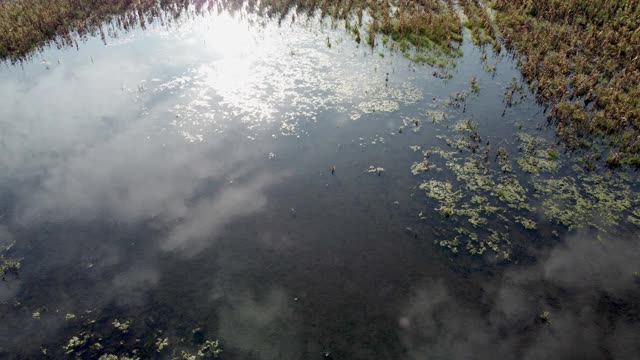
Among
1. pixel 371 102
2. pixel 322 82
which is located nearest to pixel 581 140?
pixel 371 102

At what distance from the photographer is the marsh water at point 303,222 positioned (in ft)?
33.9

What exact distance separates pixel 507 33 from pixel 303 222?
797 inches

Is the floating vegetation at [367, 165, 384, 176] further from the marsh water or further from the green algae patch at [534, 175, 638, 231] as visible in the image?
the green algae patch at [534, 175, 638, 231]

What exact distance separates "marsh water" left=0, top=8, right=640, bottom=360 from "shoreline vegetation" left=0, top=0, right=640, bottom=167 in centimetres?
158

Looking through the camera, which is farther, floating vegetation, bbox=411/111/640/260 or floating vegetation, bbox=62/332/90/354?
floating vegetation, bbox=411/111/640/260

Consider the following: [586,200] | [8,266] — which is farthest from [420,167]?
[8,266]

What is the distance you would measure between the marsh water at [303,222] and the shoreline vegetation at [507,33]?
1.58m

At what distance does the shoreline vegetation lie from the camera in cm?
1778

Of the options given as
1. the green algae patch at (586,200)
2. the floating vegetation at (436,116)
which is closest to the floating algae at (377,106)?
the floating vegetation at (436,116)

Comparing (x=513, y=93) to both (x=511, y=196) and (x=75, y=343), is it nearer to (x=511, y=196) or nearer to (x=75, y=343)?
(x=511, y=196)

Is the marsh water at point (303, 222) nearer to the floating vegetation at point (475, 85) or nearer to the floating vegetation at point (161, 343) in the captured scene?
the floating vegetation at point (161, 343)

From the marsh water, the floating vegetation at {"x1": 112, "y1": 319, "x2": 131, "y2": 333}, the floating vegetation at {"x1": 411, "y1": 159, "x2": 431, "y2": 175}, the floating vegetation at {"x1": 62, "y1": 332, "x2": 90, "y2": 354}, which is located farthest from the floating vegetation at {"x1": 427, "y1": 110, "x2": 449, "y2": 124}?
the floating vegetation at {"x1": 62, "y1": 332, "x2": 90, "y2": 354}

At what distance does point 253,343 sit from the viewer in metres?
10.1

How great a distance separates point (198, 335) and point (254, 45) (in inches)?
781
